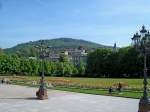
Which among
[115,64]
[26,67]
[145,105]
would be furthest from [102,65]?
[145,105]

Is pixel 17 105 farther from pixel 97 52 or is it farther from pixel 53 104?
pixel 97 52

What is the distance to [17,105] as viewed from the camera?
105 feet

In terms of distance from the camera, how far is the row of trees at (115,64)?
98.8m

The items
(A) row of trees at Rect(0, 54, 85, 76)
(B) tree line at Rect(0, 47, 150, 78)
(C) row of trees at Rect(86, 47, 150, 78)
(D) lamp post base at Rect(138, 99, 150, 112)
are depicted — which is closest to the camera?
(D) lamp post base at Rect(138, 99, 150, 112)

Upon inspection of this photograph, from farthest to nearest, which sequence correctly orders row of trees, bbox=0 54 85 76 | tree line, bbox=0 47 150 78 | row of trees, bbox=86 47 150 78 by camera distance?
1. row of trees, bbox=0 54 85 76
2. tree line, bbox=0 47 150 78
3. row of trees, bbox=86 47 150 78

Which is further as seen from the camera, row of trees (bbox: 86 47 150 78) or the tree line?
the tree line

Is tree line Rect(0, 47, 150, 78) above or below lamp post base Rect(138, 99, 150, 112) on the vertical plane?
above

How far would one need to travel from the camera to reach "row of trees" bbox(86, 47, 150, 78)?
98750 millimetres

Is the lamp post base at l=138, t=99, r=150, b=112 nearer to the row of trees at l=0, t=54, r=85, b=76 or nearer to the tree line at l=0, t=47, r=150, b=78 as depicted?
the tree line at l=0, t=47, r=150, b=78

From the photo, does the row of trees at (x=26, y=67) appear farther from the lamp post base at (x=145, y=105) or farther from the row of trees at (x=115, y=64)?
the lamp post base at (x=145, y=105)

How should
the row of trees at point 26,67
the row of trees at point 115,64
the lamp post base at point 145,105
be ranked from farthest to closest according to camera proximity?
the row of trees at point 26,67, the row of trees at point 115,64, the lamp post base at point 145,105

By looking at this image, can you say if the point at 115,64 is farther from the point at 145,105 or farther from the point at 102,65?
the point at 145,105

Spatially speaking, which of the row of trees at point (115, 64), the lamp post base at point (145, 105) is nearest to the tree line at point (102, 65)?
the row of trees at point (115, 64)

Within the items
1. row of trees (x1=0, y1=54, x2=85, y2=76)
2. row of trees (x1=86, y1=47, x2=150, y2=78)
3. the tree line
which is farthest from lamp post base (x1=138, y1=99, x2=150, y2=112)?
row of trees (x1=0, y1=54, x2=85, y2=76)
